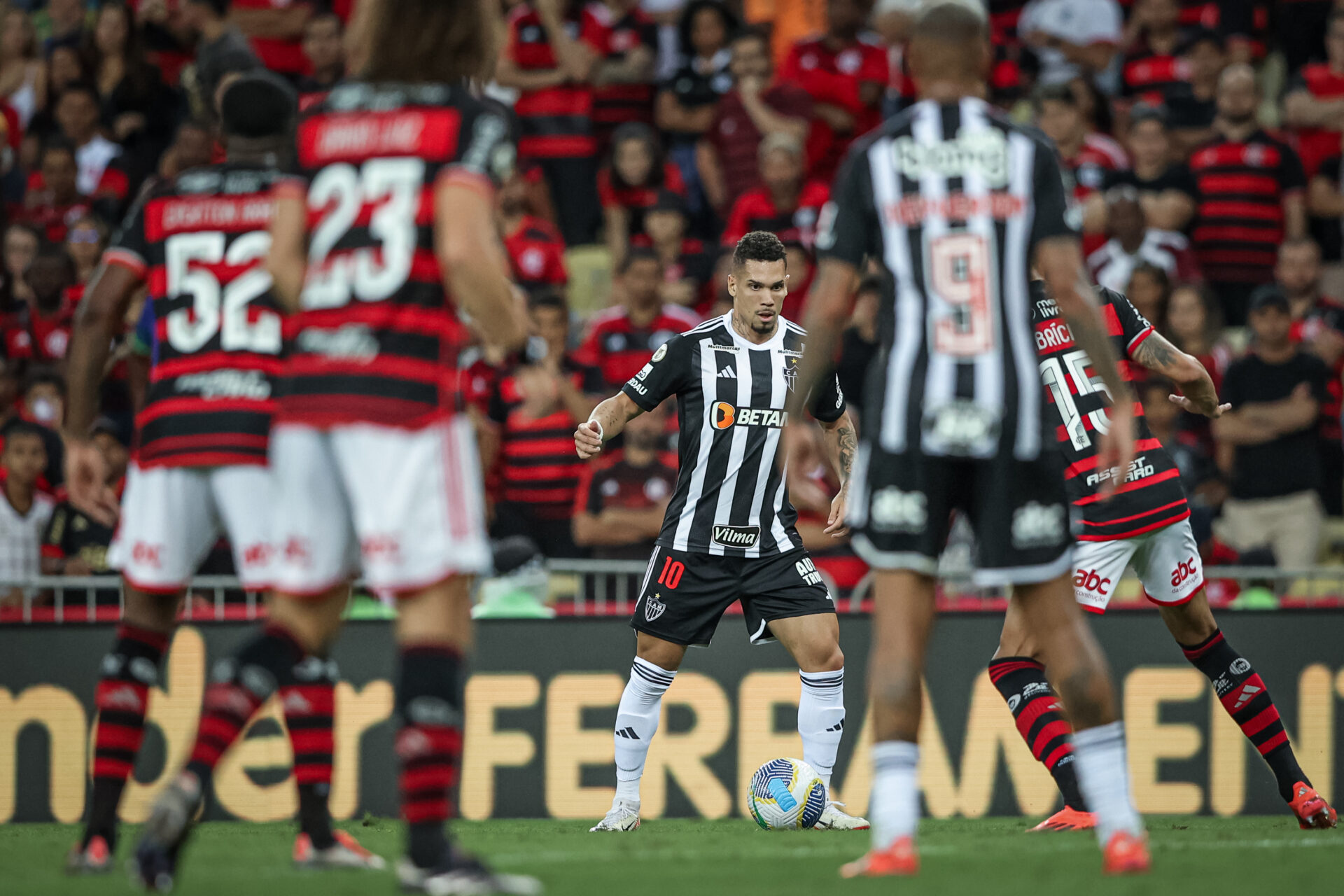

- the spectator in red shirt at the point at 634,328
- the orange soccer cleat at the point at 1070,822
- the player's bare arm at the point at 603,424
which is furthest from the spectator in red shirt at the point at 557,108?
the orange soccer cleat at the point at 1070,822

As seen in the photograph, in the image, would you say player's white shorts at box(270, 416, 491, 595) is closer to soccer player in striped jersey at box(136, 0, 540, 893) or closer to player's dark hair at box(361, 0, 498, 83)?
soccer player in striped jersey at box(136, 0, 540, 893)

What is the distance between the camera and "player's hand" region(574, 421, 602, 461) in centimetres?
687

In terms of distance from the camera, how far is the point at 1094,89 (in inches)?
555

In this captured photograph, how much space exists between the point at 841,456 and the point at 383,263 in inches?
145

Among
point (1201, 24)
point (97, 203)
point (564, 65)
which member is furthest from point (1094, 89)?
point (97, 203)

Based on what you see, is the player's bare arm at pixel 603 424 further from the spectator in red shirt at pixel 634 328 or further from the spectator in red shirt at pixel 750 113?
the spectator in red shirt at pixel 750 113

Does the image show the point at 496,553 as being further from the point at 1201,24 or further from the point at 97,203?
the point at 1201,24

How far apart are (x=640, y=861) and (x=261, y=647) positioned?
1.61 meters

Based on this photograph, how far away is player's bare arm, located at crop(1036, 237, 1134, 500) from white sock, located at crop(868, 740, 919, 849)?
1.04m

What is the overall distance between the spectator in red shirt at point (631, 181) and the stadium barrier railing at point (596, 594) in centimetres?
442

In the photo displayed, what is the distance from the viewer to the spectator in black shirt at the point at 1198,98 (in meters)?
13.5

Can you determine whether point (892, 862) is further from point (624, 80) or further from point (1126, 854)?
point (624, 80)

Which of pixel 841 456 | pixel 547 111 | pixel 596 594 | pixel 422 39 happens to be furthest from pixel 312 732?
pixel 547 111

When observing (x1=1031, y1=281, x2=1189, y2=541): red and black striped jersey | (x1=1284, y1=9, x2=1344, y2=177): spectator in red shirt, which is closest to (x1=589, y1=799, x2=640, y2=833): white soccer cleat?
(x1=1031, y1=281, x2=1189, y2=541): red and black striped jersey
